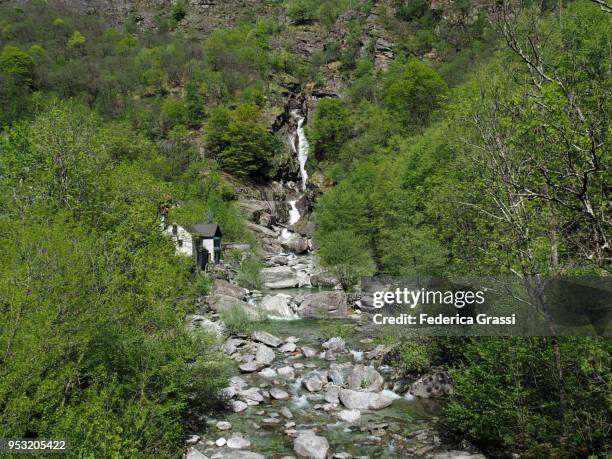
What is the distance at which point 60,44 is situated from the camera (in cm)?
9450

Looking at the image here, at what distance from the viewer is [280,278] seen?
40.3 meters

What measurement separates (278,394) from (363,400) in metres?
3.25

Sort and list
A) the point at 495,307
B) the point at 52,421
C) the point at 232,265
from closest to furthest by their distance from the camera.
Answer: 1. the point at 52,421
2. the point at 495,307
3. the point at 232,265

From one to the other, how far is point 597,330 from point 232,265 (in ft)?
128

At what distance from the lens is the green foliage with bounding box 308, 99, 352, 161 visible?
2803 inches

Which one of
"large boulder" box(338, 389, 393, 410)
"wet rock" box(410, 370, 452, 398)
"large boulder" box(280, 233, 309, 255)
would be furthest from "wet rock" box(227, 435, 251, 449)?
"large boulder" box(280, 233, 309, 255)

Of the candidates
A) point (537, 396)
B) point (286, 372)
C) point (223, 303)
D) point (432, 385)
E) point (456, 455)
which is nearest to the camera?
point (537, 396)

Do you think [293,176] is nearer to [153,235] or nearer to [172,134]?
[172,134]

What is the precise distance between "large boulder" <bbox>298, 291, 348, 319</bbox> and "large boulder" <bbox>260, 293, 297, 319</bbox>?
2.60ft

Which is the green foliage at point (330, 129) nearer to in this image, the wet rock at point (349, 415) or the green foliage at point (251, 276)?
the green foliage at point (251, 276)

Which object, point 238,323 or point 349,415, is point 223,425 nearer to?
point 349,415

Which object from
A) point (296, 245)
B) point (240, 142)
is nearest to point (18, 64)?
point (240, 142)

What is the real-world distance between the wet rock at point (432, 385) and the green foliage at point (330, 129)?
5838cm

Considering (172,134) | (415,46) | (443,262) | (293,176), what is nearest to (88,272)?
(443,262)
